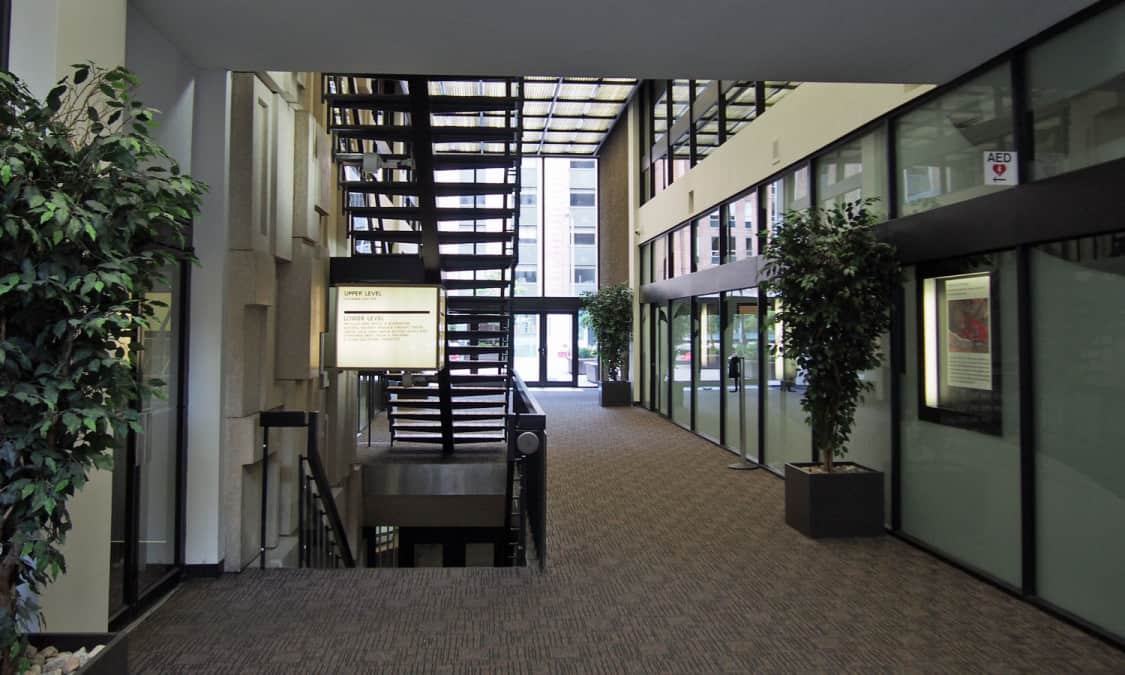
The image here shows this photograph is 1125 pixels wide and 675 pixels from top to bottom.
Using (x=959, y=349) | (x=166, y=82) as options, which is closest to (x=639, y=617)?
(x=959, y=349)

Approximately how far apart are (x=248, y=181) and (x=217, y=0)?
129 cm

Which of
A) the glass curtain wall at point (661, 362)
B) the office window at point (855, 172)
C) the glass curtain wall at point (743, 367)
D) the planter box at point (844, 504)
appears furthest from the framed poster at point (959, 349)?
the glass curtain wall at point (661, 362)

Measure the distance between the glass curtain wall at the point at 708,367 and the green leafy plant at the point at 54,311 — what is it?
7.94m

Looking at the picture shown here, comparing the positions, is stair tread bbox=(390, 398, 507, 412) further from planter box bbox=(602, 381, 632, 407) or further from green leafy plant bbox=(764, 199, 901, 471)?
planter box bbox=(602, 381, 632, 407)

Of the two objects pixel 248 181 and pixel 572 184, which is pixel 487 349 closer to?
pixel 248 181

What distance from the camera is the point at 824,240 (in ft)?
17.3

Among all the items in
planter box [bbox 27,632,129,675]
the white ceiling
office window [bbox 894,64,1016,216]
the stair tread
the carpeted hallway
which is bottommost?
the carpeted hallway

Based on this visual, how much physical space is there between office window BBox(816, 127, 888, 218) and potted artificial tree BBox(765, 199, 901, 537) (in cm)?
40

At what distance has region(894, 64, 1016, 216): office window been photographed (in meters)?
4.33

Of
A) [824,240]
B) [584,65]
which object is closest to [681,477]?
[824,240]

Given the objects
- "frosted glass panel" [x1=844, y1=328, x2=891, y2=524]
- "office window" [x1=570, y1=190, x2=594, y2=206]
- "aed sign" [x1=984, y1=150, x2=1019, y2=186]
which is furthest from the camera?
"office window" [x1=570, y1=190, x2=594, y2=206]

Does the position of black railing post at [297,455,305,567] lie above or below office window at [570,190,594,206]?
below

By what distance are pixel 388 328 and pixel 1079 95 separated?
4827mm

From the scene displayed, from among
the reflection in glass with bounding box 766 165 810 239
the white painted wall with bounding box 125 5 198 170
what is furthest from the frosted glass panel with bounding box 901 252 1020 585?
the white painted wall with bounding box 125 5 198 170
